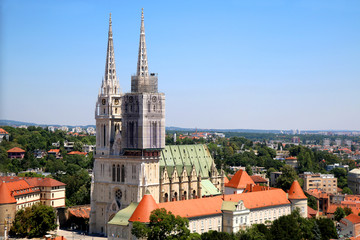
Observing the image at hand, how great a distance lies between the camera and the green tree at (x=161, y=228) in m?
89.0

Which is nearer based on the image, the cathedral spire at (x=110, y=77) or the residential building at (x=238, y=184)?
the cathedral spire at (x=110, y=77)

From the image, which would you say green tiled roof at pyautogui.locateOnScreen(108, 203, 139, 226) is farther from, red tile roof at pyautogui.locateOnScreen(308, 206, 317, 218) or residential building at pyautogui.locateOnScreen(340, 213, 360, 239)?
red tile roof at pyautogui.locateOnScreen(308, 206, 317, 218)

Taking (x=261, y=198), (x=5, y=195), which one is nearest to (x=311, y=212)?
(x=261, y=198)

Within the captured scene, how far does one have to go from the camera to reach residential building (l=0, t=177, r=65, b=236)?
10731 centimetres

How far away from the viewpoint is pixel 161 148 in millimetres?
112688

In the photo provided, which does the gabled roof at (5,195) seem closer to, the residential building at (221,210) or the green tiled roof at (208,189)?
the residential building at (221,210)

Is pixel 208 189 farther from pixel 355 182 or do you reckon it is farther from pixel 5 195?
pixel 355 182

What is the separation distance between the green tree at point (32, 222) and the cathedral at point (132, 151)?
9338 mm

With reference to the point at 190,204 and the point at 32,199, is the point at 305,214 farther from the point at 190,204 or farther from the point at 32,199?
the point at 32,199

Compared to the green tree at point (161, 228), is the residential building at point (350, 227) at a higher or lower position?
lower

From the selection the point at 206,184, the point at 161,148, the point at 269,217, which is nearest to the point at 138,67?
the point at 161,148

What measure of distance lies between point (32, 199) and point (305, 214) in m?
52.4

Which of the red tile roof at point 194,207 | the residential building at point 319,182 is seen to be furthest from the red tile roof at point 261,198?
the residential building at point 319,182

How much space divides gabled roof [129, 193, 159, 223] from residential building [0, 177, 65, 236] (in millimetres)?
25586
